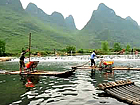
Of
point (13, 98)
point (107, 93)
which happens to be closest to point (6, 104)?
point (13, 98)

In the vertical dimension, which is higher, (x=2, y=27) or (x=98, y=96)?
(x=2, y=27)

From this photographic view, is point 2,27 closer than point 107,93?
No

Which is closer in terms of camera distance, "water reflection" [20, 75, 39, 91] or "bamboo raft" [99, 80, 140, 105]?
"bamboo raft" [99, 80, 140, 105]

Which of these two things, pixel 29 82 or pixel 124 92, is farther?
pixel 29 82

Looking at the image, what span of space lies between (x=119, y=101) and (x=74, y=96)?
120 inches

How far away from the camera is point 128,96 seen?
10273 mm

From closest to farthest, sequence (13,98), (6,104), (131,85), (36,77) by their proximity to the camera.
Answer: (6,104) < (13,98) < (131,85) < (36,77)

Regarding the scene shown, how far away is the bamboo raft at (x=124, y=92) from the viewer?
9.65 m

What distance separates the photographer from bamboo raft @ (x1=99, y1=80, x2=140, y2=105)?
965cm

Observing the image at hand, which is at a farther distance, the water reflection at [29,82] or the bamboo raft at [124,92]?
the water reflection at [29,82]

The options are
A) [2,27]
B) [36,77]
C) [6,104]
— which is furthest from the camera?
[2,27]

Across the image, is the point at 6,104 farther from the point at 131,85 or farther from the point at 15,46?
the point at 15,46

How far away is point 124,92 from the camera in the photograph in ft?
36.7

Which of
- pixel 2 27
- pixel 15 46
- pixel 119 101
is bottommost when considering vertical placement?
pixel 119 101
